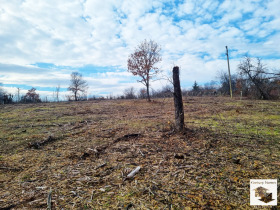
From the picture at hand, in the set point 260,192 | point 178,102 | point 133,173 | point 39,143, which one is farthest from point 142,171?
point 39,143

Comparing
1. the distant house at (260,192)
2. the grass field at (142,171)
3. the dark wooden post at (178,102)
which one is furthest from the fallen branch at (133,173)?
the dark wooden post at (178,102)

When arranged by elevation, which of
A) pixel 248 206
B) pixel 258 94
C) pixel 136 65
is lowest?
pixel 248 206

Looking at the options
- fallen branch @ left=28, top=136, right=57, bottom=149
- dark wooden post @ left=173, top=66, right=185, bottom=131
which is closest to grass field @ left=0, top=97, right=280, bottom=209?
fallen branch @ left=28, top=136, right=57, bottom=149

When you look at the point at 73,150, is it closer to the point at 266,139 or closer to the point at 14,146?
the point at 14,146

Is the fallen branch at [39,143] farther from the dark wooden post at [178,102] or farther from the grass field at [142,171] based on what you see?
the dark wooden post at [178,102]

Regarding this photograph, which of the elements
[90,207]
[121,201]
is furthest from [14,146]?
[121,201]

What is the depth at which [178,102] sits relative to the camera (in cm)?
492

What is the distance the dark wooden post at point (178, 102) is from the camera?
4.92 meters

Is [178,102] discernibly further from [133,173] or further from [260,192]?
[260,192]

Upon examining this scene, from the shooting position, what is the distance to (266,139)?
4.57 meters

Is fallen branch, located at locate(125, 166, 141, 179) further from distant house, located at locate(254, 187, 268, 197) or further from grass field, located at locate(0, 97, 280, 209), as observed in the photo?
distant house, located at locate(254, 187, 268, 197)

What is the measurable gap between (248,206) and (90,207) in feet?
7.41

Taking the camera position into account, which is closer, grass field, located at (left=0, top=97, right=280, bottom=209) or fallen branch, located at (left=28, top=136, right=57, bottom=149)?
grass field, located at (left=0, top=97, right=280, bottom=209)

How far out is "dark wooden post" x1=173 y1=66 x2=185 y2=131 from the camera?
492 centimetres
